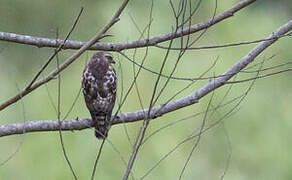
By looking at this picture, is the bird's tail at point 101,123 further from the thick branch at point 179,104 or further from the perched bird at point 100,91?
the thick branch at point 179,104

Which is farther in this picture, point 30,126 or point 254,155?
point 254,155

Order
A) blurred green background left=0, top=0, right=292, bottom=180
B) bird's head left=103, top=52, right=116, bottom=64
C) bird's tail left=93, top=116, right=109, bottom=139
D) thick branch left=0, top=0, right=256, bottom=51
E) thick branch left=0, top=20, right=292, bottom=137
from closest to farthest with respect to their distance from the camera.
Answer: thick branch left=0, top=0, right=256, bottom=51 < thick branch left=0, top=20, right=292, bottom=137 < bird's tail left=93, top=116, right=109, bottom=139 < bird's head left=103, top=52, right=116, bottom=64 < blurred green background left=0, top=0, right=292, bottom=180

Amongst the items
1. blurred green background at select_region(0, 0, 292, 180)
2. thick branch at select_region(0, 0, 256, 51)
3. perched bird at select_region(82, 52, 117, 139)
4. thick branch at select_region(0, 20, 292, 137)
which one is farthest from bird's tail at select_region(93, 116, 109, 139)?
blurred green background at select_region(0, 0, 292, 180)

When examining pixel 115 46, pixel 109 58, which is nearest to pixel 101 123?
pixel 109 58

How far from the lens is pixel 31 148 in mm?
7117

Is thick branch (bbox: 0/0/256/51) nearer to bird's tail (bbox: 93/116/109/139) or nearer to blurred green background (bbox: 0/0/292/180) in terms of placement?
bird's tail (bbox: 93/116/109/139)

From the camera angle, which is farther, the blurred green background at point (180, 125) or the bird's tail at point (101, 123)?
the blurred green background at point (180, 125)

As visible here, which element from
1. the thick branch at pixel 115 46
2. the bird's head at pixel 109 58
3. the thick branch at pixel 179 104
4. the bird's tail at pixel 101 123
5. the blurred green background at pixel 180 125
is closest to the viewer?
the thick branch at pixel 115 46

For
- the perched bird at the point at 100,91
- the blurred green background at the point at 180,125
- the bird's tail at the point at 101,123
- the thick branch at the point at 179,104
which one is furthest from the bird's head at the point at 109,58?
the blurred green background at the point at 180,125

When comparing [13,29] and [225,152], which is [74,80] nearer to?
[225,152]

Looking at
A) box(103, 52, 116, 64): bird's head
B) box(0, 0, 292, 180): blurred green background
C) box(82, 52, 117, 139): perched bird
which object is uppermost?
box(103, 52, 116, 64): bird's head

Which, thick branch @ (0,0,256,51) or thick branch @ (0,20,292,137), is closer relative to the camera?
thick branch @ (0,0,256,51)

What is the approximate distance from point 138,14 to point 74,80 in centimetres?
173

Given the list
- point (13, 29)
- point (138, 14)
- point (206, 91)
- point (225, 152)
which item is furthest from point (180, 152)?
point (13, 29)
